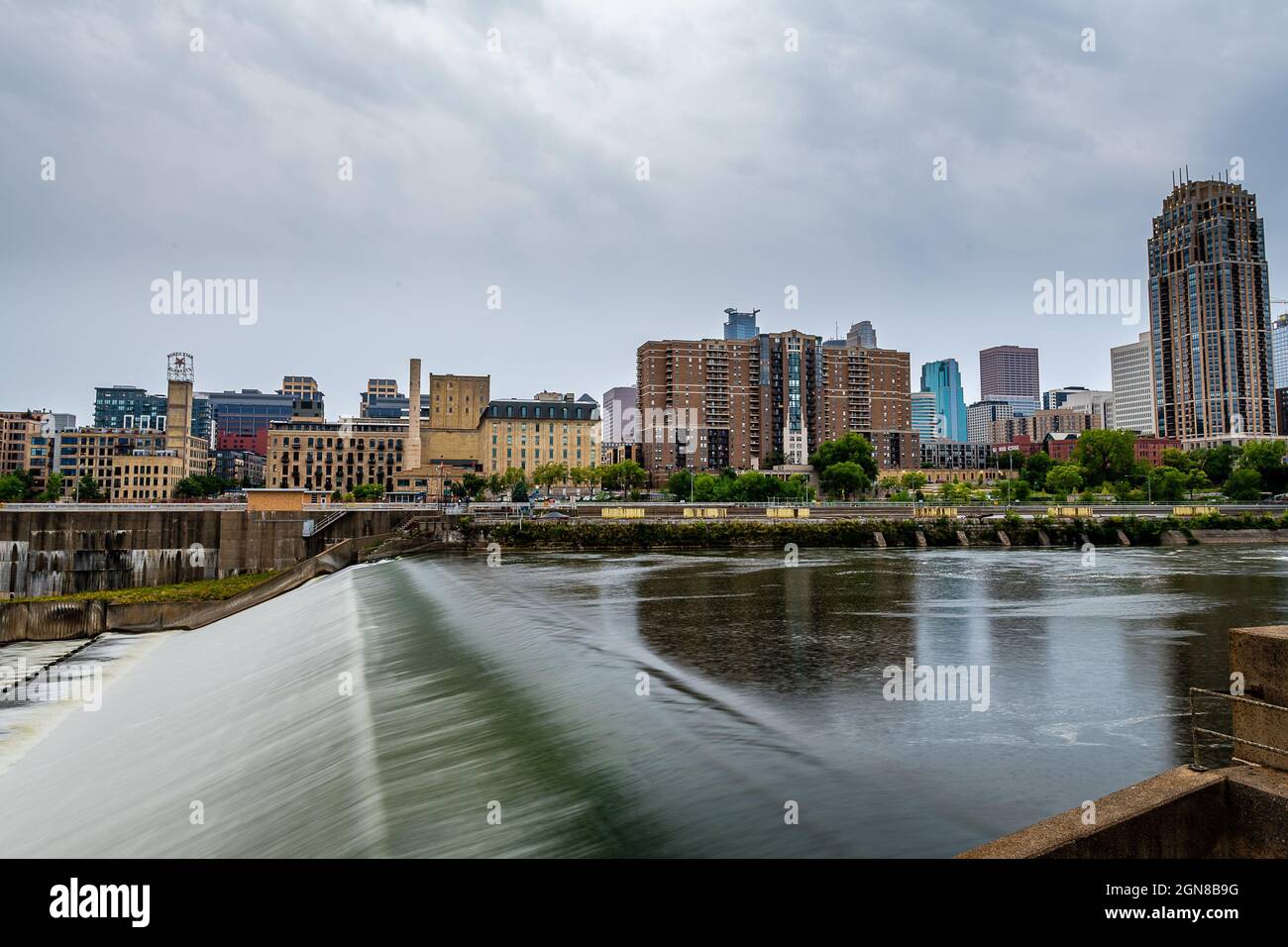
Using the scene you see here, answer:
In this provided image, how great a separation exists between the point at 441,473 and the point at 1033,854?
456 ft

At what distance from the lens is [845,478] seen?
13875 cm

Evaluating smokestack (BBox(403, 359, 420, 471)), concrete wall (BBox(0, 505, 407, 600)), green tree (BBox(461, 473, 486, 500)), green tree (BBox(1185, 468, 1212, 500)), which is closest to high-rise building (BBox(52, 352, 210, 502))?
smokestack (BBox(403, 359, 420, 471))

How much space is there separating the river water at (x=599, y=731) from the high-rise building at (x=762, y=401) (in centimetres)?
15307

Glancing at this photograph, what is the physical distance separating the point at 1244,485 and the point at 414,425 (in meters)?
141

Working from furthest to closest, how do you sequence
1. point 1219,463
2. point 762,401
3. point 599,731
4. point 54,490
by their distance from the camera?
1. point 762,401
2. point 1219,463
3. point 54,490
4. point 599,731

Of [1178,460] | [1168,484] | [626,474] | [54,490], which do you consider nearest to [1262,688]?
[626,474]

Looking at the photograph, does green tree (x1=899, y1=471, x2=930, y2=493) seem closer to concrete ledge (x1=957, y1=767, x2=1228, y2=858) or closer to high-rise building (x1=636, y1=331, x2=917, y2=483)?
high-rise building (x1=636, y1=331, x2=917, y2=483)

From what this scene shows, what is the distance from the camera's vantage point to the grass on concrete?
33875 mm

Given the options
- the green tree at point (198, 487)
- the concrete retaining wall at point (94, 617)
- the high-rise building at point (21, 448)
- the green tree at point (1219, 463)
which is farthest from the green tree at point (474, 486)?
the green tree at point (1219, 463)

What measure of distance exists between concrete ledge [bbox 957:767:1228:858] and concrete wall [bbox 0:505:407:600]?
50943 mm

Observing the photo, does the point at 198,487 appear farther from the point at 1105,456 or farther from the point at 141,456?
the point at 1105,456

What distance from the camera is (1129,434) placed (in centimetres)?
13938

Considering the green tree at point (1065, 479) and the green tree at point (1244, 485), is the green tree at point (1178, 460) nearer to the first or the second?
the green tree at point (1244, 485)
